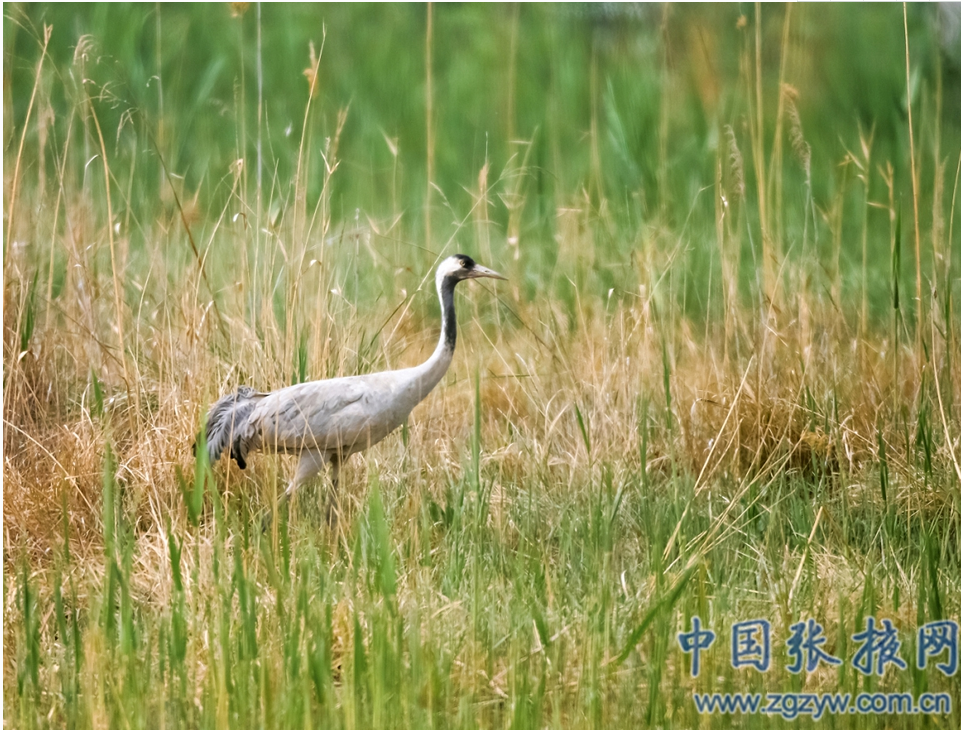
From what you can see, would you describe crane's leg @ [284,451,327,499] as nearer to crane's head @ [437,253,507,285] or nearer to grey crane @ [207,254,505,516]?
grey crane @ [207,254,505,516]

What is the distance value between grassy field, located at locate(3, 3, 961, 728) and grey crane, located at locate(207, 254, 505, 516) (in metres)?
0.06

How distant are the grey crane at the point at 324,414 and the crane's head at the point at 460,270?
0.23ft

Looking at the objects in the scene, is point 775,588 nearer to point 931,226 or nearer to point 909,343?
point 909,343

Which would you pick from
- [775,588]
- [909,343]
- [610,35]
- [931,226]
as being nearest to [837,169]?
[931,226]

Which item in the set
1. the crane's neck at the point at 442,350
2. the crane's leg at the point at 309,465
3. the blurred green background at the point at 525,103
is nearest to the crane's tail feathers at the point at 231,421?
the crane's leg at the point at 309,465

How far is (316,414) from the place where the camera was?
9.80 ft

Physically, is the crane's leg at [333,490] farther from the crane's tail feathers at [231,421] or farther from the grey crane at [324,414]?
the crane's tail feathers at [231,421]

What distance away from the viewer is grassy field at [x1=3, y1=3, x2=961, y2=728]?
2887 millimetres

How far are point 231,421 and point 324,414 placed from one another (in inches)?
10.8

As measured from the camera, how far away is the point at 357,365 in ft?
10.2

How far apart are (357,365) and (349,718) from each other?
103cm

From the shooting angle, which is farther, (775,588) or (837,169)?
(837,169)

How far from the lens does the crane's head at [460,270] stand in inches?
122

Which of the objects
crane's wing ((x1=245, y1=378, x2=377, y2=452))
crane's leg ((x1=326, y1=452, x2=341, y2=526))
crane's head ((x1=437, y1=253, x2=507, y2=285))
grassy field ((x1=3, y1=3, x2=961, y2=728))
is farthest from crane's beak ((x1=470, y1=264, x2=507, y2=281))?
crane's leg ((x1=326, y1=452, x2=341, y2=526))
